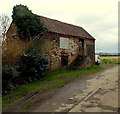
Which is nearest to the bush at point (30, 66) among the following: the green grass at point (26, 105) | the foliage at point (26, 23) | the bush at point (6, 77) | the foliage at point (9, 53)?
the foliage at point (9, 53)

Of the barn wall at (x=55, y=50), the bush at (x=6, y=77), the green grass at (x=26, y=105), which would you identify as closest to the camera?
the green grass at (x=26, y=105)

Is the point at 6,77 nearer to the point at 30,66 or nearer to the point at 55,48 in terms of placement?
the point at 30,66

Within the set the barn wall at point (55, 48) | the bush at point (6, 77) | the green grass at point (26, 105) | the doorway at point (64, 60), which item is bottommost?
the green grass at point (26, 105)

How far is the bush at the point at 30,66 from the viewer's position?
12.3 meters

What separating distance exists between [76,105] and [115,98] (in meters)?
2.29

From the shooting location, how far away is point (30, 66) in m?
12.7

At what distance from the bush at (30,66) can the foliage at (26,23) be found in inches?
124

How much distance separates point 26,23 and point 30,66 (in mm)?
5313

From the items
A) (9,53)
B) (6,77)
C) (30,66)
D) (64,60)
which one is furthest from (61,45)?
(6,77)

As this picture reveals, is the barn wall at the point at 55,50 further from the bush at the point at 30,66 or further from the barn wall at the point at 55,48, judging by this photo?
the bush at the point at 30,66

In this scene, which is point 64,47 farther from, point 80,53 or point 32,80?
point 32,80

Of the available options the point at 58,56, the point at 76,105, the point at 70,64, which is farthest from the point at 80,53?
the point at 76,105

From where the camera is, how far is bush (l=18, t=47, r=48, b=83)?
1230 centimetres

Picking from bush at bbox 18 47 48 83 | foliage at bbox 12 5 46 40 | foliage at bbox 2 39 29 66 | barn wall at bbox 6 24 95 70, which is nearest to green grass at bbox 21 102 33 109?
foliage at bbox 2 39 29 66
